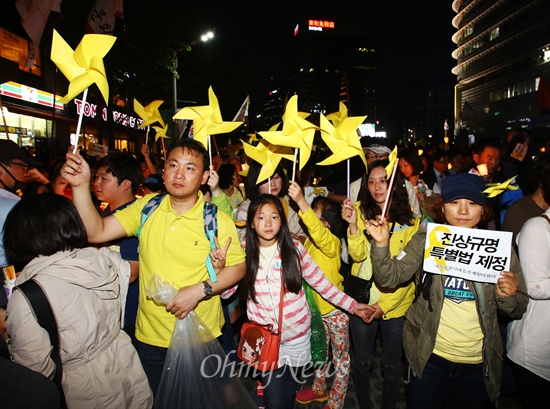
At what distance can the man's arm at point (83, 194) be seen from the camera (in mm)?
2508

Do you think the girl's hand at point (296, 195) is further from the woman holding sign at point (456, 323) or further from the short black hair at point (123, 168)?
the short black hair at point (123, 168)

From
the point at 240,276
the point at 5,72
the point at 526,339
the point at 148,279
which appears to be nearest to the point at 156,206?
the point at 148,279

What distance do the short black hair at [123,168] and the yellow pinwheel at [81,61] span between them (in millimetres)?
1205

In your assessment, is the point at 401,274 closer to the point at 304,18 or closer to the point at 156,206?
the point at 156,206

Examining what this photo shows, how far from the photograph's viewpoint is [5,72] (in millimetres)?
6254

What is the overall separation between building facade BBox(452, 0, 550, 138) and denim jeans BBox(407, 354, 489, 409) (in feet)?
160

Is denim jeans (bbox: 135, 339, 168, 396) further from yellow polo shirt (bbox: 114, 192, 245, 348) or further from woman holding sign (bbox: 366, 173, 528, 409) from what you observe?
woman holding sign (bbox: 366, 173, 528, 409)

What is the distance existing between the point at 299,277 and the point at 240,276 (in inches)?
20.7

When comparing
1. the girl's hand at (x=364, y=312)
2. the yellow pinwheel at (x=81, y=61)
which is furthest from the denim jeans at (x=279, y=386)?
the yellow pinwheel at (x=81, y=61)

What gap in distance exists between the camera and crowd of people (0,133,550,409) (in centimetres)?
216

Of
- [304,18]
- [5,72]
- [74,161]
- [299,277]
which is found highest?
[304,18]

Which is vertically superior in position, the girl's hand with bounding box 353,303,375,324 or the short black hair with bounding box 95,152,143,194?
the short black hair with bounding box 95,152,143,194

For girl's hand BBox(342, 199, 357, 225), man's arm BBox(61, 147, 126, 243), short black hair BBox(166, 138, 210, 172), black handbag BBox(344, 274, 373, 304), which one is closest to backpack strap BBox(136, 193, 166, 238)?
man's arm BBox(61, 147, 126, 243)

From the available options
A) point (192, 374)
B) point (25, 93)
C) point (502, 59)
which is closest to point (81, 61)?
point (192, 374)
